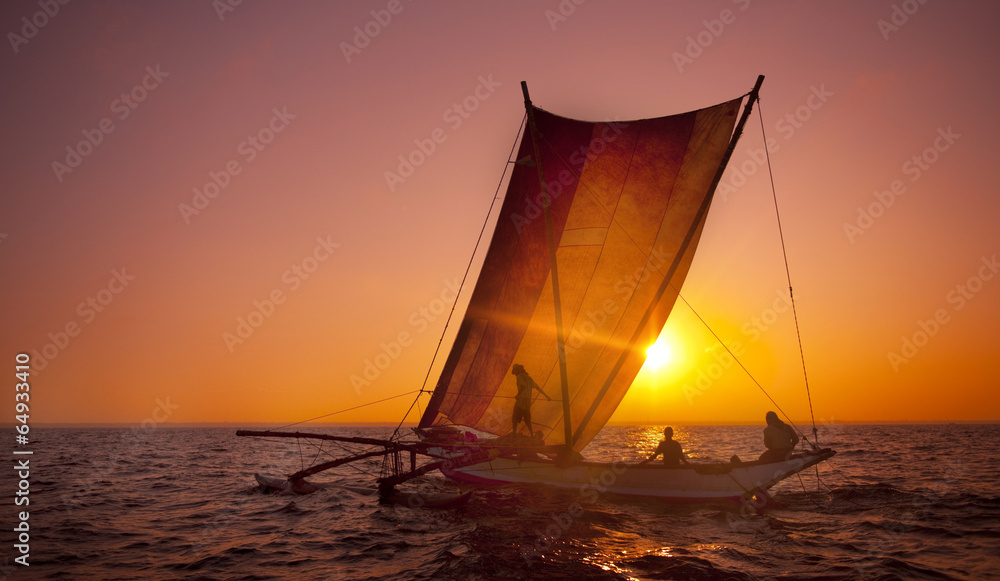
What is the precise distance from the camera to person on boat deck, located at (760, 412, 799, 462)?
16.5 metres

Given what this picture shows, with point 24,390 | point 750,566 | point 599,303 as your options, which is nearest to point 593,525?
point 750,566

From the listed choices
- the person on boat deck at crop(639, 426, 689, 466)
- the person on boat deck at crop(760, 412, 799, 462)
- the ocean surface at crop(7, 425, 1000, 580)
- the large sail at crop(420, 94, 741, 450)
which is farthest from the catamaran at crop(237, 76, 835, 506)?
the ocean surface at crop(7, 425, 1000, 580)

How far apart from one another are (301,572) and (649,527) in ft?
28.3

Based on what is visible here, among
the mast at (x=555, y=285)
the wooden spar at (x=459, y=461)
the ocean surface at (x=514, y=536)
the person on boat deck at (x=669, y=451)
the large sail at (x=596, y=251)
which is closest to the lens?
the ocean surface at (x=514, y=536)

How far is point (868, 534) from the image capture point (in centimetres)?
1321

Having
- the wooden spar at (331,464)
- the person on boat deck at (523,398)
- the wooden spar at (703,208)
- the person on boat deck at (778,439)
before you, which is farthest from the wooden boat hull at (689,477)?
the wooden spar at (331,464)

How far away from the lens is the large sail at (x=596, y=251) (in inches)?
656

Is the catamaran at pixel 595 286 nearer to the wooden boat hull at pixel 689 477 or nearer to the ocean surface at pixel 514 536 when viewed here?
the wooden boat hull at pixel 689 477

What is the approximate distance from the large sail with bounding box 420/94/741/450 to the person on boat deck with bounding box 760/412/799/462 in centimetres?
456

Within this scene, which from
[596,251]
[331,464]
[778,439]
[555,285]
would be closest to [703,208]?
[596,251]

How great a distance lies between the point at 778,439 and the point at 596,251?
8.19 metres

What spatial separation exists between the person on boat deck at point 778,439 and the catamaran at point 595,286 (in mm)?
218

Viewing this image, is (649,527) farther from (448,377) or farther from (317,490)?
(317,490)

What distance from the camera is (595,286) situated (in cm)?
1686
